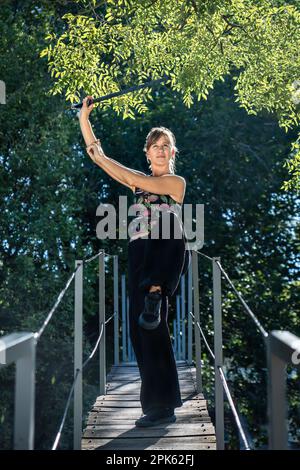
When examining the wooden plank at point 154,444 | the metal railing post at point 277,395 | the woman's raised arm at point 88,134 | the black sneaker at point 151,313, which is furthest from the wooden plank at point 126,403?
the metal railing post at point 277,395

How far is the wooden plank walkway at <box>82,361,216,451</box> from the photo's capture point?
4.58 metres

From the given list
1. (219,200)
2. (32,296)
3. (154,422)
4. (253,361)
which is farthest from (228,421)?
(154,422)

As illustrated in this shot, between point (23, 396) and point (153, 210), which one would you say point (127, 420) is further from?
point (23, 396)

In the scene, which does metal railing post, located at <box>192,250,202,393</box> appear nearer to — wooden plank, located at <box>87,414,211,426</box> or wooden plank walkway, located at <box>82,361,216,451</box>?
wooden plank walkway, located at <box>82,361,216,451</box>

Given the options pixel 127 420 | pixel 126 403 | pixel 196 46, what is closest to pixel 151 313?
pixel 127 420

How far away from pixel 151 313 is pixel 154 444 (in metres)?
0.69

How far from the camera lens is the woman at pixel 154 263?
14.9 ft

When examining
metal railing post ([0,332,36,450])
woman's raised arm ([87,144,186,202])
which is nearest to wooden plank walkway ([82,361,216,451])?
woman's raised arm ([87,144,186,202])

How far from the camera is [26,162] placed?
12203 millimetres

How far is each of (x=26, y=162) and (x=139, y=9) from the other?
4161mm

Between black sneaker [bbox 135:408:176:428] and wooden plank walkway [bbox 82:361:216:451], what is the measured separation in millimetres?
27

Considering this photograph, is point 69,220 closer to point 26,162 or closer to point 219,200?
point 26,162

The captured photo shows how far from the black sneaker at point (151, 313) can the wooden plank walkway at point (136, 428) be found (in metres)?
0.63

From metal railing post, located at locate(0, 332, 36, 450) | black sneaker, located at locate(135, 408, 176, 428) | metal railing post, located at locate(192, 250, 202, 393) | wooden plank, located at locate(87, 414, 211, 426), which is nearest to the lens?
metal railing post, located at locate(0, 332, 36, 450)
